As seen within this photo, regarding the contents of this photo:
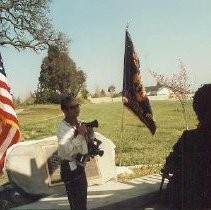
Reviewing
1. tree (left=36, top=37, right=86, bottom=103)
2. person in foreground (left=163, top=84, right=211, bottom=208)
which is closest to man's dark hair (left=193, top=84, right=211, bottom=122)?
person in foreground (left=163, top=84, right=211, bottom=208)

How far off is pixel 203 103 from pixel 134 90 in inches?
142

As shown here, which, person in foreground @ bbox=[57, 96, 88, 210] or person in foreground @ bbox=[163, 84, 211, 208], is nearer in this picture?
person in foreground @ bbox=[57, 96, 88, 210]

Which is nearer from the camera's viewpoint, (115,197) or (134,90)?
(115,197)

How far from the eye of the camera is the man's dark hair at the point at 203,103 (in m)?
5.61

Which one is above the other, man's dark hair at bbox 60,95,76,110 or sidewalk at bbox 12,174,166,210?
man's dark hair at bbox 60,95,76,110

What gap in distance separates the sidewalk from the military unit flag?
3.85 ft

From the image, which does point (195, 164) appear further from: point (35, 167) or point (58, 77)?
point (58, 77)

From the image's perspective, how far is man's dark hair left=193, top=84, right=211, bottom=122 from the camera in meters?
5.61

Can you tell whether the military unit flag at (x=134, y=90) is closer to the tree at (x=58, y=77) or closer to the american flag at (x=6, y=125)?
the american flag at (x=6, y=125)

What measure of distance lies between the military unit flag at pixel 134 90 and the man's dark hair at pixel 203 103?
10.4 feet

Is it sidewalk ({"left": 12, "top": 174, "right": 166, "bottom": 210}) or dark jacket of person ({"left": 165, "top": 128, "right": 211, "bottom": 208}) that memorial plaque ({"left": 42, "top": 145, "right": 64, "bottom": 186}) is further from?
dark jacket of person ({"left": 165, "top": 128, "right": 211, "bottom": 208})

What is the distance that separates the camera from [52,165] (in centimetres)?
809

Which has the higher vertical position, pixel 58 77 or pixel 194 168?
pixel 58 77

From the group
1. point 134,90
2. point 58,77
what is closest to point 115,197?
point 134,90
